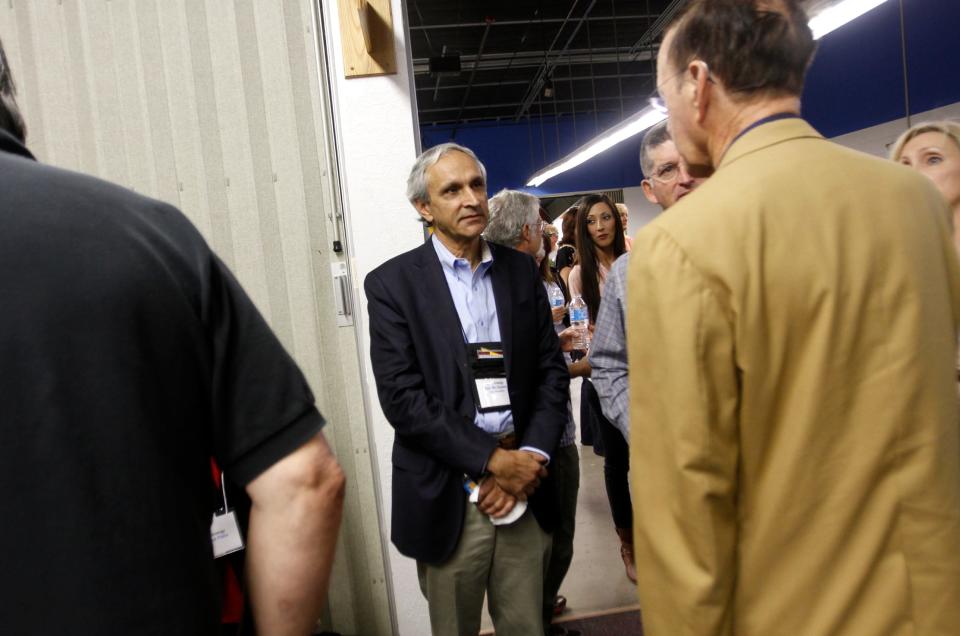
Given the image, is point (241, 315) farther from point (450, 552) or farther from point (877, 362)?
point (450, 552)

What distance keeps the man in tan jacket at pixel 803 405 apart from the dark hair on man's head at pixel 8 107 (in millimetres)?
852

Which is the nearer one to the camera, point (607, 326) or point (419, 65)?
point (607, 326)

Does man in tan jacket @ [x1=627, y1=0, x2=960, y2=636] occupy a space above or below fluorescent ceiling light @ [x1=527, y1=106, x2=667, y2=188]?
below

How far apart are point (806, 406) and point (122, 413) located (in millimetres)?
879

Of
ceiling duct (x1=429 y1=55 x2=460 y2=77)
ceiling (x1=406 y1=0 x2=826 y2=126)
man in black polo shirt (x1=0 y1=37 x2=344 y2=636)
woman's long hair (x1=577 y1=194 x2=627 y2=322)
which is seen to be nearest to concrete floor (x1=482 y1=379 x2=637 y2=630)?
woman's long hair (x1=577 y1=194 x2=627 y2=322)

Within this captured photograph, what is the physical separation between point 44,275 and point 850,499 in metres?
1.06

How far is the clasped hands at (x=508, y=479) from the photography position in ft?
5.82

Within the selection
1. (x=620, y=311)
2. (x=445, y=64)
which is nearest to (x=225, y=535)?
(x=620, y=311)

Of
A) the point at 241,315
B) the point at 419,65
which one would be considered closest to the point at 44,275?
the point at 241,315

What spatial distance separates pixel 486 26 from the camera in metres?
10.5

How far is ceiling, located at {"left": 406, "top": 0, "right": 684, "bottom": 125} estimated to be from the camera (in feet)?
32.7

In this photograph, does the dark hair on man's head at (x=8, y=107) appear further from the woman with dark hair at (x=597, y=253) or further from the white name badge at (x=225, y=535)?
the woman with dark hair at (x=597, y=253)

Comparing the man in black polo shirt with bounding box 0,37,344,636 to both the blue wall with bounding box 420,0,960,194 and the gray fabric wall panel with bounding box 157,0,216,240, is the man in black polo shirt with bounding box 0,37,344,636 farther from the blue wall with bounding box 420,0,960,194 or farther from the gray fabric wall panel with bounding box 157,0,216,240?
the blue wall with bounding box 420,0,960,194

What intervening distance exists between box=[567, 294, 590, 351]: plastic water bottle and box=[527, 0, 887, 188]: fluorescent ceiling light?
1043mm
